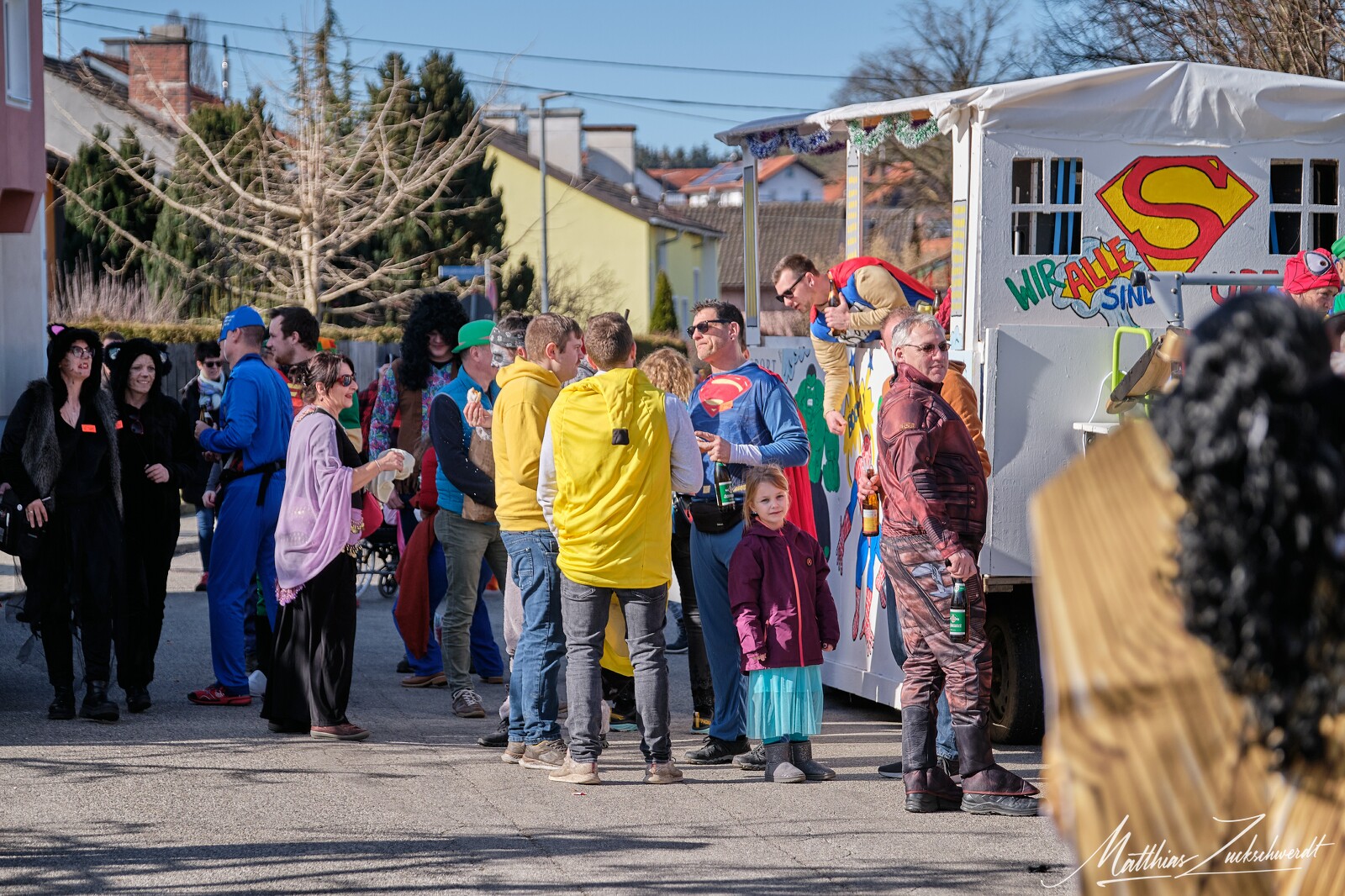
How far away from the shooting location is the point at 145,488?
8242 millimetres

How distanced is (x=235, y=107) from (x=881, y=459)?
25.0m

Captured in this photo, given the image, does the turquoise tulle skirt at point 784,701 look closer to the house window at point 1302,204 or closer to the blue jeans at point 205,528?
the house window at point 1302,204

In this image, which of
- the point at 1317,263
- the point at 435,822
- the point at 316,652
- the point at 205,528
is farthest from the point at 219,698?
the point at 1317,263

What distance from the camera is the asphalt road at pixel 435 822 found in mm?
5102

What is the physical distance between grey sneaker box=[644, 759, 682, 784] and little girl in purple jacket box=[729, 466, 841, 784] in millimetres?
369

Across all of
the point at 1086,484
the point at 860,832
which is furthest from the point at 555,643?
the point at 1086,484

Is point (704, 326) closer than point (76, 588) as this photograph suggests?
Yes

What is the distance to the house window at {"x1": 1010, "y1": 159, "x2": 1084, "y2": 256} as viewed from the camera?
7.20m

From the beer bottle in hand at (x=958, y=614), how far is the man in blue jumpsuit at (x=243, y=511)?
3898 mm

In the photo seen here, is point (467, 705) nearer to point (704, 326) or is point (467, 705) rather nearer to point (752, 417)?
point (752, 417)

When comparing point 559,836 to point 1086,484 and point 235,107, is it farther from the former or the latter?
point 235,107

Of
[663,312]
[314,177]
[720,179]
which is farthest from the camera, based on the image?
[720,179]

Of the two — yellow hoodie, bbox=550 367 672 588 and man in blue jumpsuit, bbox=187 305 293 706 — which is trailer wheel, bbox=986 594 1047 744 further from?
man in blue jumpsuit, bbox=187 305 293 706

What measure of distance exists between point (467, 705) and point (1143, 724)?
21.3 ft
